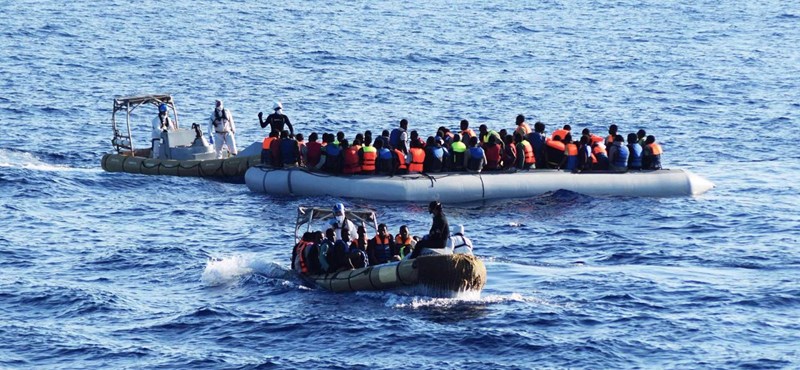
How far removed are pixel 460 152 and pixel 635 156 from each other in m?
5.30

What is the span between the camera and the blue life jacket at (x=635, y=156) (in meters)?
44.1

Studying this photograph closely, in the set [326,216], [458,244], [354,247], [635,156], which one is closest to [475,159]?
[635,156]

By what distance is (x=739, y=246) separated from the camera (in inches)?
1489

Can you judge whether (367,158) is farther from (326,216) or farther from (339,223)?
(339,223)

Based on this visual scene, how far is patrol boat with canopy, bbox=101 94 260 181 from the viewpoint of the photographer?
46.3m

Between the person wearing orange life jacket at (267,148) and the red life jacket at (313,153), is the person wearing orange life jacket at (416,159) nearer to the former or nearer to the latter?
the red life jacket at (313,153)

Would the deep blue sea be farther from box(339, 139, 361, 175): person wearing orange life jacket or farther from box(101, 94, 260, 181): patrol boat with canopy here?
box(339, 139, 361, 175): person wearing orange life jacket

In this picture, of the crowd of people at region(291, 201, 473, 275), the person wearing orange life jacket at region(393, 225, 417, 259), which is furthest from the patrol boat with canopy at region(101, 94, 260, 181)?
the person wearing orange life jacket at region(393, 225, 417, 259)

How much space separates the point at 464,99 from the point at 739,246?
26516 mm

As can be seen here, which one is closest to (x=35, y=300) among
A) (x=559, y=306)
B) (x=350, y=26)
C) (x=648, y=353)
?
(x=559, y=306)

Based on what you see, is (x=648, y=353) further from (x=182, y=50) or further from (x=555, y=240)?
(x=182, y=50)

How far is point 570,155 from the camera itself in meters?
43.8

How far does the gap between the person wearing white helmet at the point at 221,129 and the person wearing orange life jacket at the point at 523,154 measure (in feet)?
31.0

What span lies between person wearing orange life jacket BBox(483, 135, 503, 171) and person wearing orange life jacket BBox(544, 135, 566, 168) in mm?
1615
